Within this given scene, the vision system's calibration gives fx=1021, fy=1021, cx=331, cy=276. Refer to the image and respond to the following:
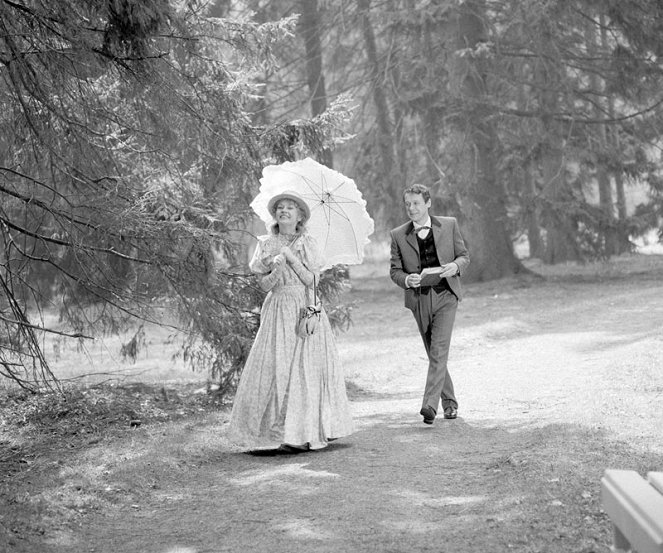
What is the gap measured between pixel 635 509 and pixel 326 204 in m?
4.94

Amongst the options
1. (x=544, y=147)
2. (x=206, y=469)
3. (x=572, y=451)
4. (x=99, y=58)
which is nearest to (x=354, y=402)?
(x=206, y=469)

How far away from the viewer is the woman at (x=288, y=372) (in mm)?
7754

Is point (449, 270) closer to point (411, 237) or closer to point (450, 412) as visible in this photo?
point (411, 237)

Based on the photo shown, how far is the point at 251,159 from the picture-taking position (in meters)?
10.2

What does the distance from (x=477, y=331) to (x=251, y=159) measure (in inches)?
272

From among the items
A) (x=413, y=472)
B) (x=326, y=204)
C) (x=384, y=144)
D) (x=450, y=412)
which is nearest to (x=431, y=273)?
(x=326, y=204)

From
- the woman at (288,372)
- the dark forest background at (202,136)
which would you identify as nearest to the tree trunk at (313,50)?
the dark forest background at (202,136)

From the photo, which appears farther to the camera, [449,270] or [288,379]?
[449,270]

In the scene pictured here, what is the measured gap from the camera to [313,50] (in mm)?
25844

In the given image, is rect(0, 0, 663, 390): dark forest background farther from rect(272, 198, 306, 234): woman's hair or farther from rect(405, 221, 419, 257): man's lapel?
rect(405, 221, 419, 257): man's lapel

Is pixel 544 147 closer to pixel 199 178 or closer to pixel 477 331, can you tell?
pixel 477 331

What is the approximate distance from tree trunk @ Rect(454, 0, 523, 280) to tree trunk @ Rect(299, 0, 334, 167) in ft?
11.6

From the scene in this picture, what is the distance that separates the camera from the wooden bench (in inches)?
137

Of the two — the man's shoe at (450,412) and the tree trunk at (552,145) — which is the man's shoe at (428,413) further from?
the tree trunk at (552,145)
